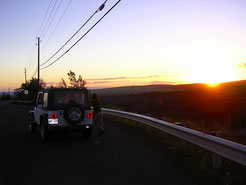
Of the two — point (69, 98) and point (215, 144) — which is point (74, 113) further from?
point (215, 144)

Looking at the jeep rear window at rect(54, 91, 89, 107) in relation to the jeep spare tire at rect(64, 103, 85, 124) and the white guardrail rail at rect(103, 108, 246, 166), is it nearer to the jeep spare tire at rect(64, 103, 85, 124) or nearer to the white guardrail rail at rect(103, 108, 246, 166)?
the jeep spare tire at rect(64, 103, 85, 124)

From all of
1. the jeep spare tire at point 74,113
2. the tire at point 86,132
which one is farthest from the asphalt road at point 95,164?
the jeep spare tire at point 74,113

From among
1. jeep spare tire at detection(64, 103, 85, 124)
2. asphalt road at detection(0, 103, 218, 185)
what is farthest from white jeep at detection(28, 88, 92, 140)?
asphalt road at detection(0, 103, 218, 185)

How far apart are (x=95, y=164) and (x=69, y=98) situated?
4260mm

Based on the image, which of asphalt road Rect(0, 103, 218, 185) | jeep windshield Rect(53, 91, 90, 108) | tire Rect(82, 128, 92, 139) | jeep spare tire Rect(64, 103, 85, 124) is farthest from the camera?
tire Rect(82, 128, 92, 139)

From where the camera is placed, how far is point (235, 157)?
5.00 m

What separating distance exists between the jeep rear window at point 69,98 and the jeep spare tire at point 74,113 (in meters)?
0.38

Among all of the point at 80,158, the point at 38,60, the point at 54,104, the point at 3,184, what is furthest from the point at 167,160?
the point at 38,60

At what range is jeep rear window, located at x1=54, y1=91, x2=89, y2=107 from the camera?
33.8 feet

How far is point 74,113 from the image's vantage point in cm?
1008

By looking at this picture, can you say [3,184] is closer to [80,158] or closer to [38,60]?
[80,158]

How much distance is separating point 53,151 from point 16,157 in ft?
3.80

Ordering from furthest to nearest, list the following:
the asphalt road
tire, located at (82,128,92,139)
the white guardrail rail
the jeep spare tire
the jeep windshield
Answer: tire, located at (82,128,92,139), the jeep windshield, the jeep spare tire, the asphalt road, the white guardrail rail

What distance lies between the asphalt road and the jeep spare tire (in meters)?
0.81
